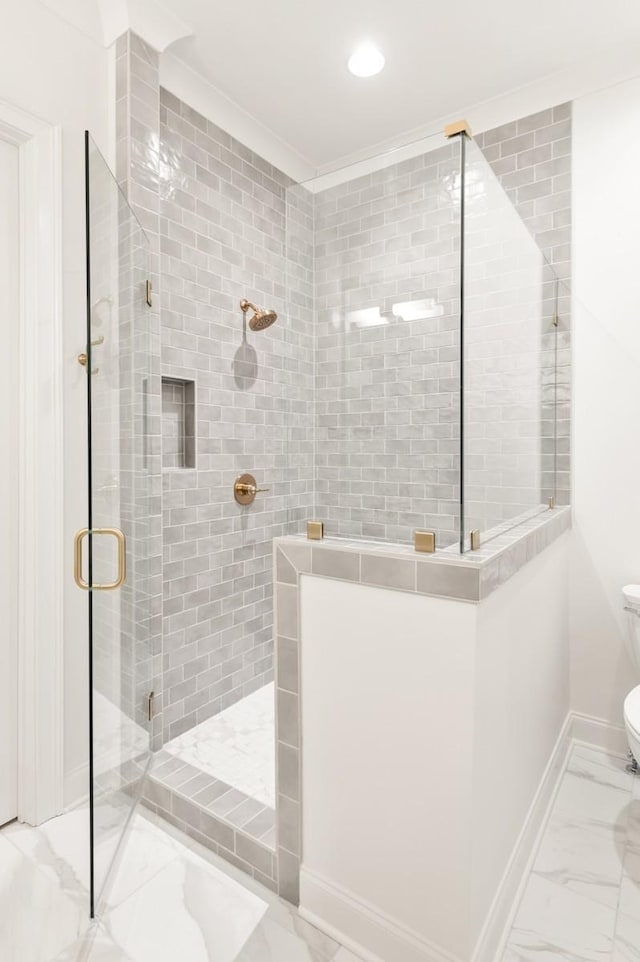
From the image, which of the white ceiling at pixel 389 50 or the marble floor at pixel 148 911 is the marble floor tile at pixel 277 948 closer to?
the marble floor at pixel 148 911

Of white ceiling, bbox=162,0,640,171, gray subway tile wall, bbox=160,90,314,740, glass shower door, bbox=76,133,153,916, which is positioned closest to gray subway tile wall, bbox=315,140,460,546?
gray subway tile wall, bbox=160,90,314,740

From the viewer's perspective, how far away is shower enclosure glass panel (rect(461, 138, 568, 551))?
1.22m

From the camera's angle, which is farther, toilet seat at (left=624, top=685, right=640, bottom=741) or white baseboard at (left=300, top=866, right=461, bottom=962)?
toilet seat at (left=624, top=685, right=640, bottom=741)

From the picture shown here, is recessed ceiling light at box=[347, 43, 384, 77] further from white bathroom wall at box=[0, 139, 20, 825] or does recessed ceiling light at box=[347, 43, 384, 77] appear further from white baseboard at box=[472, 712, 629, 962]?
white baseboard at box=[472, 712, 629, 962]

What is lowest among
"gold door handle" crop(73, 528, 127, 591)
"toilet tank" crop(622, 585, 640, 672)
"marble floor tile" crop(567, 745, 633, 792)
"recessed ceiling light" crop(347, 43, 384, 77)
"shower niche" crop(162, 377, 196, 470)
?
"marble floor tile" crop(567, 745, 633, 792)

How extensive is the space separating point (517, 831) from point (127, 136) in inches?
102

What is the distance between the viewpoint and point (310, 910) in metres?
1.35

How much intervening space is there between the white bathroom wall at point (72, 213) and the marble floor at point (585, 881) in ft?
4.95

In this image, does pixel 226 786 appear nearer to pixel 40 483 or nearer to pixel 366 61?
pixel 40 483

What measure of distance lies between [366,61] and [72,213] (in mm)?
1351

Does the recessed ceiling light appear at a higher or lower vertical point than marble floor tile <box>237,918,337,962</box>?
higher

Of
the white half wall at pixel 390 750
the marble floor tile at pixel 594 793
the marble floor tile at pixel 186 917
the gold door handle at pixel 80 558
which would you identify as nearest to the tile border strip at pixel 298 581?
the white half wall at pixel 390 750

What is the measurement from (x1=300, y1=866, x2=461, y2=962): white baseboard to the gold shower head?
A: 72.8 inches

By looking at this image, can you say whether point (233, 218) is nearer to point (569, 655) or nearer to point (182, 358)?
point (182, 358)
